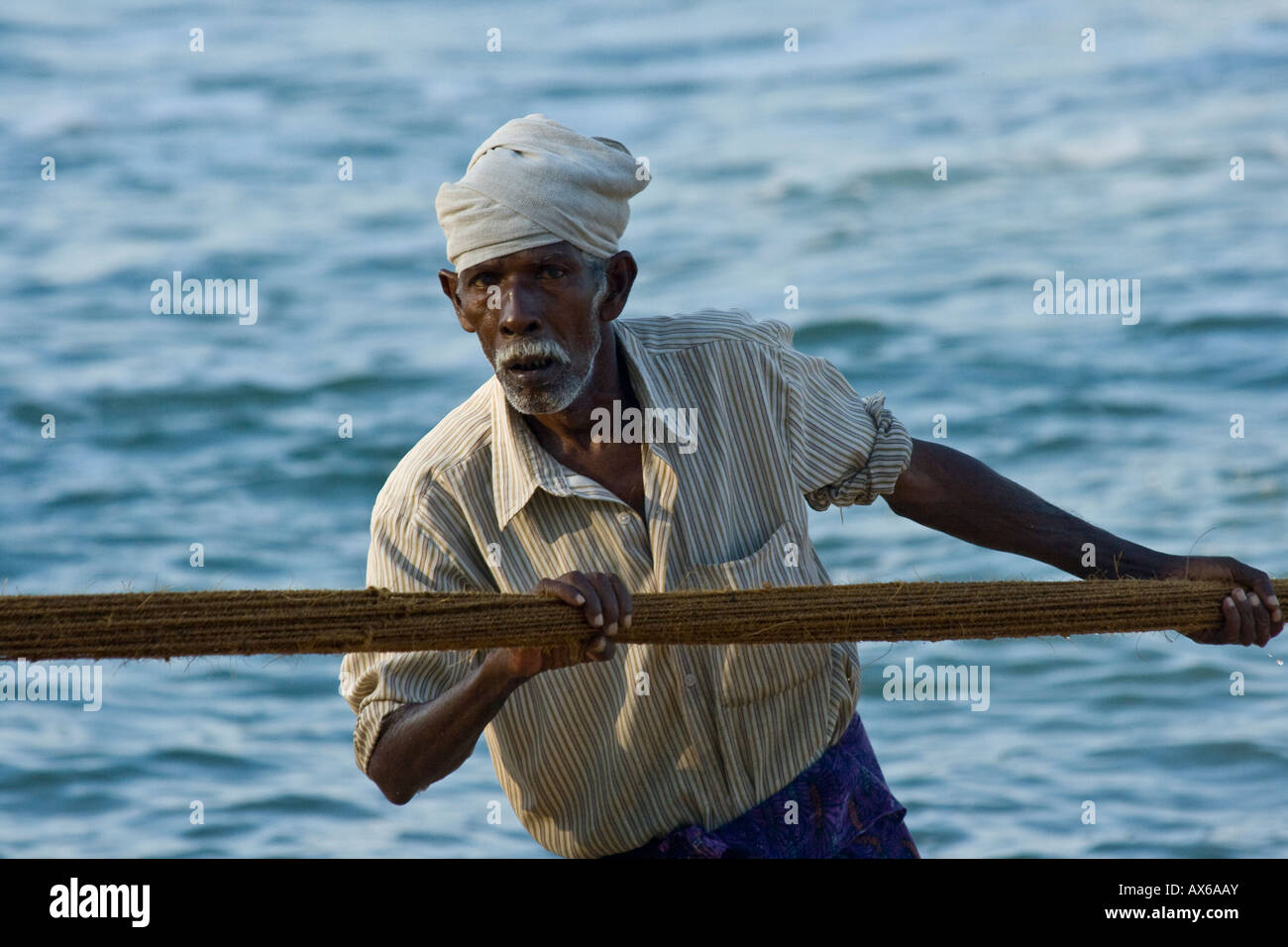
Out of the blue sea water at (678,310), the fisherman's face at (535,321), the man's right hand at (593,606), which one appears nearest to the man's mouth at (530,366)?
the fisherman's face at (535,321)

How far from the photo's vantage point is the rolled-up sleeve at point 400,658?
2.15 m

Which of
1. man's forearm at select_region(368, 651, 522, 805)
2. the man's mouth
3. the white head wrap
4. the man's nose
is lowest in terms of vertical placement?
man's forearm at select_region(368, 651, 522, 805)

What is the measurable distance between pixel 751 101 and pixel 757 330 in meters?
8.41

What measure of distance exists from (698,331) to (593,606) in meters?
0.60

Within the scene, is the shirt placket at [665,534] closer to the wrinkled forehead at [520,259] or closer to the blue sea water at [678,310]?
the wrinkled forehead at [520,259]

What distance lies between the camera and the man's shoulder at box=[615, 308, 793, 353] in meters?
2.32

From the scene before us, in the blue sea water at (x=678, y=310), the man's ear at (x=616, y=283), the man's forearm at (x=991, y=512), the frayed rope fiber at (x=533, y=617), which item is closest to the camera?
the frayed rope fiber at (x=533, y=617)

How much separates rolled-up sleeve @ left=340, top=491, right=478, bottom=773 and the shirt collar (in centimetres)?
10

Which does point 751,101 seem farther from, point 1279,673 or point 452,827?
point 452,827

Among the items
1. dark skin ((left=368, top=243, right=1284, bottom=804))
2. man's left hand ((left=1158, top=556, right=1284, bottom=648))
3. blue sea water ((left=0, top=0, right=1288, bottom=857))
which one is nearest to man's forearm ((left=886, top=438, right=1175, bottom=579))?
dark skin ((left=368, top=243, right=1284, bottom=804))

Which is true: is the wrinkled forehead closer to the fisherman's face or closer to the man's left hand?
the fisherman's face

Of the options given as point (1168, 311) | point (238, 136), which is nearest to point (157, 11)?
point (238, 136)

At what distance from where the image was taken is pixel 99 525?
7441 mm

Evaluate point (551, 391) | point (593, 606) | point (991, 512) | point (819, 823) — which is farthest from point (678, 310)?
point (593, 606)
